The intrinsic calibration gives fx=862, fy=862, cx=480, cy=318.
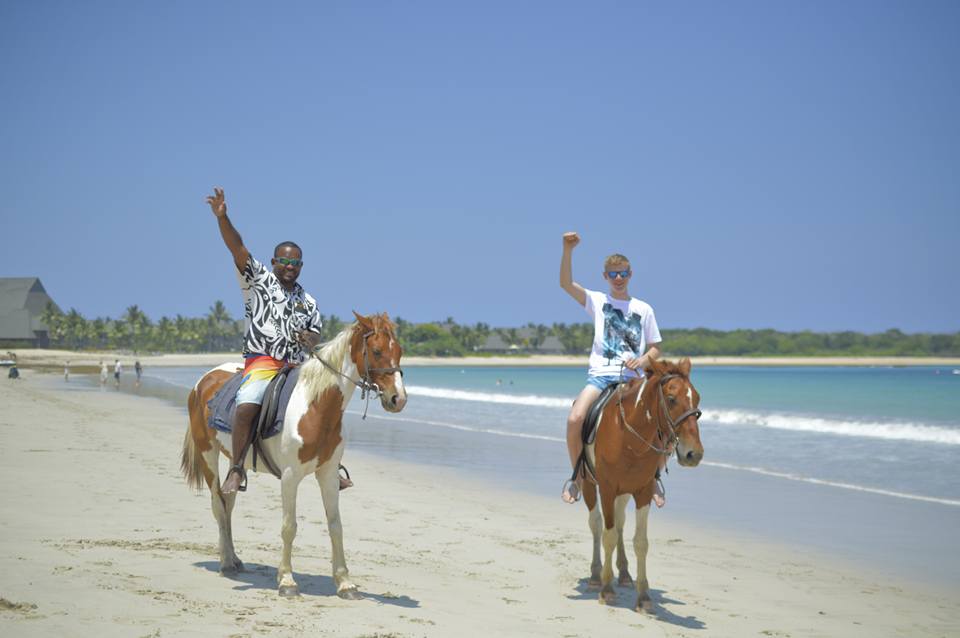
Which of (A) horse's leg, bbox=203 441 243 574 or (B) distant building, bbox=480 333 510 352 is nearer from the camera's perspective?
(A) horse's leg, bbox=203 441 243 574

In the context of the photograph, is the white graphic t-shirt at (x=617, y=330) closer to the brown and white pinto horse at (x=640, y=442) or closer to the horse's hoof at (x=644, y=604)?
the brown and white pinto horse at (x=640, y=442)

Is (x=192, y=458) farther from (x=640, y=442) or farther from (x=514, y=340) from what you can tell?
(x=514, y=340)

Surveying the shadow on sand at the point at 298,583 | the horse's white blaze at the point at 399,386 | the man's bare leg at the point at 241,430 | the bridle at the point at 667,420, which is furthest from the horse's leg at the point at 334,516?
the bridle at the point at 667,420

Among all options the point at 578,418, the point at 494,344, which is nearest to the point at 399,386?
the point at 578,418

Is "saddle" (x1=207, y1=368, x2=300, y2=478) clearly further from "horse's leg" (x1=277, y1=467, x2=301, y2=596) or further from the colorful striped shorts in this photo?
"horse's leg" (x1=277, y1=467, x2=301, y2=596)

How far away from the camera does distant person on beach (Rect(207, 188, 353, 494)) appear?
6422 mm

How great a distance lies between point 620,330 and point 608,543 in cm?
166

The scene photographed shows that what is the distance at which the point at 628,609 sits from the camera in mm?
6648

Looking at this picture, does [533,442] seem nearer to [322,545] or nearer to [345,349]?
[322,545]

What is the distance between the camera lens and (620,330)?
6.90 metres

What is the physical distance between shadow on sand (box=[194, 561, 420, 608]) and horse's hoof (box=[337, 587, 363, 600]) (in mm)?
108

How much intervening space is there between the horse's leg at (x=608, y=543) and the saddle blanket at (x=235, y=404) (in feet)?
8.14

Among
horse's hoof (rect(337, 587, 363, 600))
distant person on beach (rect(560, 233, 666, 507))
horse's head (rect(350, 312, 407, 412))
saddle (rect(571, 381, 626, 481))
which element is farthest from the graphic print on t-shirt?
horse's hoof (rect(337, 587, 363, 600))

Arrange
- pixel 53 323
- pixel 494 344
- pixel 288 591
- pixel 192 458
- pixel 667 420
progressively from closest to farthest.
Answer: pixel 667 420 < pixel 288 591 < pixel 192 458 < pixel 53 323 < pixel 494 344
